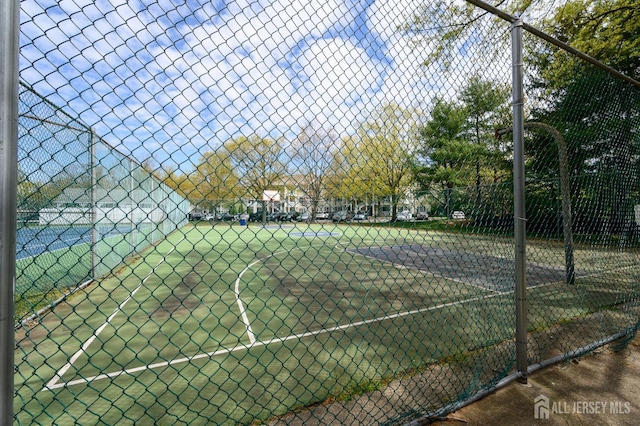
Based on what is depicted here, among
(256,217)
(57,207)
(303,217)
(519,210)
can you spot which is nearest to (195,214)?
(256,217)

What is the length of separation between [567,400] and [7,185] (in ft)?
11.0

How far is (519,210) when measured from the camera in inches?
91.5

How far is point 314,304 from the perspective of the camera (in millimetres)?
5570

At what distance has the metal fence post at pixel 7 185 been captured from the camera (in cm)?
96

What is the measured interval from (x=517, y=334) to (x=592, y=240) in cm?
357

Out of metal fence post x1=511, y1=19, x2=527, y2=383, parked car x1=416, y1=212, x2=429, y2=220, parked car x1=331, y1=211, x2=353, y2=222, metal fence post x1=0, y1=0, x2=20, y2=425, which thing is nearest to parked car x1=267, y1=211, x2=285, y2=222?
parked car x1=331, y1=211, x2=353, y2=222

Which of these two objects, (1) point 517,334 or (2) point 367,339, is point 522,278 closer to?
(1) point 517,334

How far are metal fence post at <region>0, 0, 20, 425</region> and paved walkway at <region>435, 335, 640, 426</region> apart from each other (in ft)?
7.20

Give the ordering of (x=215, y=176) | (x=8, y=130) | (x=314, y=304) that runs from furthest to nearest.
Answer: (x=314, y=304) < (x=215, y=176) < (x=8, y=130)

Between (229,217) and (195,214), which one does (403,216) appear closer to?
(229,217)

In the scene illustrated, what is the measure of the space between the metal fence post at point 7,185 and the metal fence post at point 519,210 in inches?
111

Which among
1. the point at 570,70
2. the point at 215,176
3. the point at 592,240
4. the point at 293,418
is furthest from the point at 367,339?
the point at 570,70

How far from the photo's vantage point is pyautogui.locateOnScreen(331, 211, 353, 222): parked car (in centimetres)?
247

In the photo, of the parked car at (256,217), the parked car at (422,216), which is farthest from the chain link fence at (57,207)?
the parked car at (422,216)
